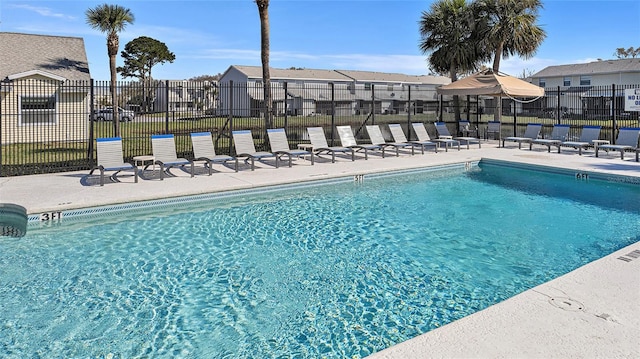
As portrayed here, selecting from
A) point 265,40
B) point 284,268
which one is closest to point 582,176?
point 284,268

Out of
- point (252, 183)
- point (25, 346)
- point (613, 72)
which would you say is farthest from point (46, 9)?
point (613, 72)

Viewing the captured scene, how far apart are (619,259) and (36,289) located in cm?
642

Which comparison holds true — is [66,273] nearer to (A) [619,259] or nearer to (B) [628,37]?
(A) [619,259]

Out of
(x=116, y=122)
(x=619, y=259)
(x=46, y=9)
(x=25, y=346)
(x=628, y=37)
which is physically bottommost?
(x=25, y=346)

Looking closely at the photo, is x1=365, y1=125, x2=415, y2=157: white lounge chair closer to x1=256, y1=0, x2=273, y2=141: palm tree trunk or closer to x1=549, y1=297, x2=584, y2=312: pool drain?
x1=256, y1=0, x2=273, y2=141: palm tree trunk

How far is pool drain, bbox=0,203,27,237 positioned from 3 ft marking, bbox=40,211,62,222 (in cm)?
25

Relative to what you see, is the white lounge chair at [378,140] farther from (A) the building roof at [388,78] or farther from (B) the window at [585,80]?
(B) the window at [585,80]

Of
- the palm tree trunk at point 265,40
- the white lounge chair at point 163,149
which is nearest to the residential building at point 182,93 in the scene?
the white lounge chair at point 163,149

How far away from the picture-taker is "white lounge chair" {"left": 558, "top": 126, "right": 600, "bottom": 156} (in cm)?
1511

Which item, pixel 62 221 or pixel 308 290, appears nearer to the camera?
pixel 308 290

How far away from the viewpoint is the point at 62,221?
25.2ft

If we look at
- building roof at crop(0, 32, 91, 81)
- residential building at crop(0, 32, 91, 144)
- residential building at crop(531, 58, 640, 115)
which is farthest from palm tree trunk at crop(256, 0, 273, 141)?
residential building at crop(531, 58, 640, 115)

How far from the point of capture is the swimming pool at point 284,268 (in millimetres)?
3975

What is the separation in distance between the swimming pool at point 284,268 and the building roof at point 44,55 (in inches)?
714
